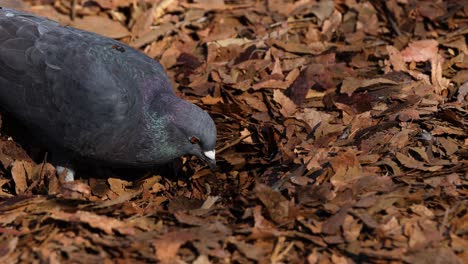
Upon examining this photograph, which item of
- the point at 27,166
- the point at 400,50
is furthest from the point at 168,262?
the point at 400,50

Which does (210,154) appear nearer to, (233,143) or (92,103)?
(233,143)

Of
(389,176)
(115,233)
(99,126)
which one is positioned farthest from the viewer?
(99,126)

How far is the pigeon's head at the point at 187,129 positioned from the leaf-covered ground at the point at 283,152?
0.40m

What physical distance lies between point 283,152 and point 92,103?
1590mm

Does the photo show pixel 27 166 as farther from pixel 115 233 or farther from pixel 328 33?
pixel 328 33

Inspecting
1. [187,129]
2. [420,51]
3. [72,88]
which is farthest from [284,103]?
[72,88]

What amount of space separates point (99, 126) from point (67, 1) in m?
2.98

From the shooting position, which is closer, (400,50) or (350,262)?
(350,262)

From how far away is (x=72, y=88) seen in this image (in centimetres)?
584

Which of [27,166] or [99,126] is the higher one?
[99,126]

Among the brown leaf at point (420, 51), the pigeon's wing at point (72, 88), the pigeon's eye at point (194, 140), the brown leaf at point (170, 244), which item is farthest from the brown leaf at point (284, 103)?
the brown leaf at point (170, 244)

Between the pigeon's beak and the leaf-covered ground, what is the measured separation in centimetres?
26

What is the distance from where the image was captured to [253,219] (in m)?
5.00

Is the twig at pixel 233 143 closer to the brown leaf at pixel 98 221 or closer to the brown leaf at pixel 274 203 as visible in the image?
the brown leaf at pixel 274 203
